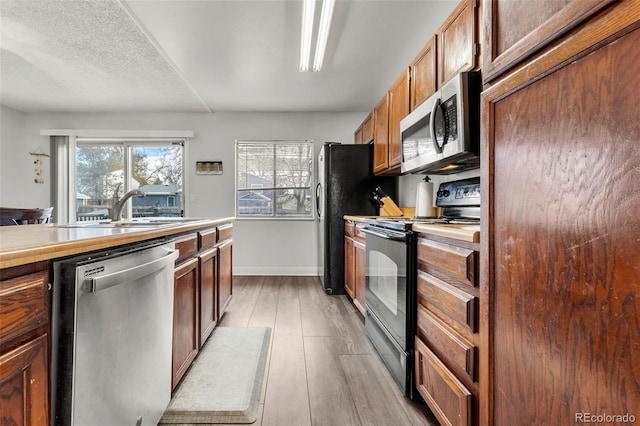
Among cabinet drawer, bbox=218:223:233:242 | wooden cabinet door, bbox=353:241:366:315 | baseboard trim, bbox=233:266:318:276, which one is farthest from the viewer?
baseboard trim, bbox=233:266:318:276

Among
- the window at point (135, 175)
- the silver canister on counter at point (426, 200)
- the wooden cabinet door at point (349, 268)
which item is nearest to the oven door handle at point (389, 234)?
the silver canister on counter at point (426, 200)

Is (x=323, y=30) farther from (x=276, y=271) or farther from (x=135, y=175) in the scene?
(x=135, y=175)

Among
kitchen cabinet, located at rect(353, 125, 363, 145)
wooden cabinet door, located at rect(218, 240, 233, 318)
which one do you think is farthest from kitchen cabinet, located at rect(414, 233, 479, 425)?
kitchen cabinet, located at rect(353, 125, 363, 145)

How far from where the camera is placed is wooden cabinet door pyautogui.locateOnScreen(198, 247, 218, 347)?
6.81 ft

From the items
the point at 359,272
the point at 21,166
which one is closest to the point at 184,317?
the point at 359,272

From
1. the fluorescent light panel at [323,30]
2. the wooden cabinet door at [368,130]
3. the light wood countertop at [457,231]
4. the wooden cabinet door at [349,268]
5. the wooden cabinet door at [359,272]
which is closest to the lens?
the light wood countertop at [457,231]

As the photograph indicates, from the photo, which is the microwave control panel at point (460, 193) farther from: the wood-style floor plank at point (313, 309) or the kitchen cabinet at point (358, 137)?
the kitchen cabinet at point (358, 137)

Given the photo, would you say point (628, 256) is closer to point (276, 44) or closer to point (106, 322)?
point (106, 322)

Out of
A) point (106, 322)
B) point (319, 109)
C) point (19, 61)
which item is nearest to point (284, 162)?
point (319, 109)

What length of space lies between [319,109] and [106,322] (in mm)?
4250

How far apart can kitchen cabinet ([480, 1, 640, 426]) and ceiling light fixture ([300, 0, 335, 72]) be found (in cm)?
159

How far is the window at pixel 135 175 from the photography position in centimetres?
494

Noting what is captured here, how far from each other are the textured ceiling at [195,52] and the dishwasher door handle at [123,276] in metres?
1.96

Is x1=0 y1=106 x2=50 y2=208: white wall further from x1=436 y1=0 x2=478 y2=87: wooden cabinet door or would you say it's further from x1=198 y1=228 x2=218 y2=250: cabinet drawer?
x1=436 y1=0 x2=478 y2=87: wooden cabinet door
